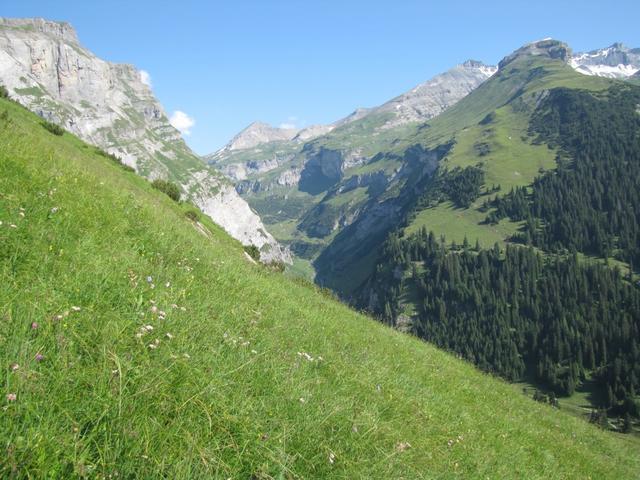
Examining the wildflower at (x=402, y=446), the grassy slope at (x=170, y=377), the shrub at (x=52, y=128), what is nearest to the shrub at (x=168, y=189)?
the shrub at (x=52, y=128)

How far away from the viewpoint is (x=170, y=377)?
4223 mm

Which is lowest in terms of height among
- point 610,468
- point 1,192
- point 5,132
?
point 610,468

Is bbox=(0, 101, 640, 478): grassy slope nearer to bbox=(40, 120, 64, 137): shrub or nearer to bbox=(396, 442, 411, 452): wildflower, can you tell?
bbox=(396, 442, 411, 452): wildflower

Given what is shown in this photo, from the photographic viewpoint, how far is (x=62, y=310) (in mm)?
Result: 4535

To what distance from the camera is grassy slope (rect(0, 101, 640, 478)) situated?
3.33 metres

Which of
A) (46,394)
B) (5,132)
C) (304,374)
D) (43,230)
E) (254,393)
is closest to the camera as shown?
(46,394)

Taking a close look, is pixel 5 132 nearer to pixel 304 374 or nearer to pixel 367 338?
pixel 304 374

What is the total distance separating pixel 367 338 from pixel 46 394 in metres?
10.2

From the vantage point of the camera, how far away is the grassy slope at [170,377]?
10.9 ft

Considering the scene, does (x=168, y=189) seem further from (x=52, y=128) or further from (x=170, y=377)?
(x=170, y=377)

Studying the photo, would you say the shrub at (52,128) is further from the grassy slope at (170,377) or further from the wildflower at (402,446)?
the wildflower at (402,446)

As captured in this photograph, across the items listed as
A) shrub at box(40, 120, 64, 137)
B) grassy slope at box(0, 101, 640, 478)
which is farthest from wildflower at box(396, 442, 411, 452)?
shrub at box(40, 120, 64, 137)

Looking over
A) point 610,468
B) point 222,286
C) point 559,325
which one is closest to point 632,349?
point 559,325

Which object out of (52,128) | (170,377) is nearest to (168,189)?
(52,128)
